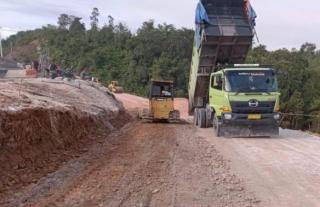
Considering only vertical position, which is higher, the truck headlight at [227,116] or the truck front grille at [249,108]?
the truck front grille at [249,108]

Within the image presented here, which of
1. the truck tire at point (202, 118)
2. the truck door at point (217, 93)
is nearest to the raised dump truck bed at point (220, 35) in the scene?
the truck tire at point (202, 118)

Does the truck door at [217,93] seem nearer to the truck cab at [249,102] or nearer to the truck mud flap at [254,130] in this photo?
the truck cab at [249,102]

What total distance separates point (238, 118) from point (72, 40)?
2971 inches

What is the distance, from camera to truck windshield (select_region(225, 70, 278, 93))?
62.1 feet

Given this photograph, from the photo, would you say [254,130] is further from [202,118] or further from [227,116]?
[202,118]

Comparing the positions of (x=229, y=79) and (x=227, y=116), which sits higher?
(x=229, y=79)

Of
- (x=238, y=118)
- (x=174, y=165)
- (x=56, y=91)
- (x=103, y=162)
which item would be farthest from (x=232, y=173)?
(x=56, y=91)

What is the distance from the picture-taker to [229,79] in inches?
756

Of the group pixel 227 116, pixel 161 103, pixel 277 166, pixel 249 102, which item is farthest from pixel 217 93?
pixel 277 166

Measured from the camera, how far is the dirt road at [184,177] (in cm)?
893

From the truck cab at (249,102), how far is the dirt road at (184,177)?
1.85 meters

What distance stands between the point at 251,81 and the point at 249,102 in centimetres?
91

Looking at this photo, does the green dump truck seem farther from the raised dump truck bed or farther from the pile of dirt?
the pile of dirt

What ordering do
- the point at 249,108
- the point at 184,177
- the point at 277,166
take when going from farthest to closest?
the point at 249,108 < the point at 277,166 < the point at 184,177
